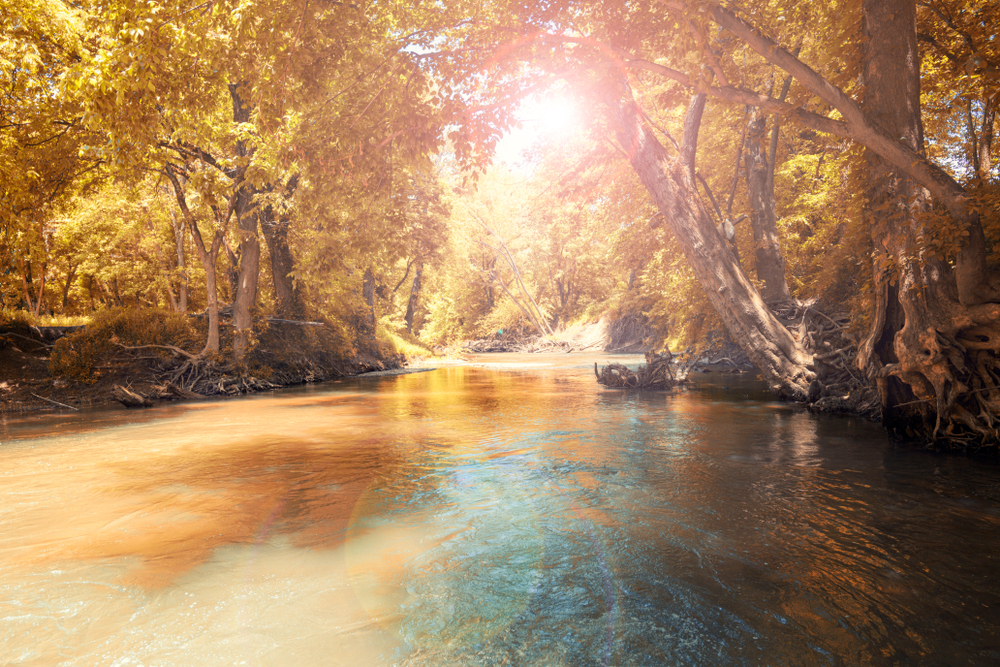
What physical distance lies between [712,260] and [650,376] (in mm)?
4472

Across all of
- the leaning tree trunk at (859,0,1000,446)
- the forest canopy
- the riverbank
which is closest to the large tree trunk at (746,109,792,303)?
the forest canopy

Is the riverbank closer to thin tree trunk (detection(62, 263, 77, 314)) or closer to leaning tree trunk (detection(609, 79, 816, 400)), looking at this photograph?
leaning tree trunk (detection(609, 79, 816, 400))

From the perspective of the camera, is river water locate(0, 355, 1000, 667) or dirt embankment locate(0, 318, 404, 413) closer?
river water locate(0, 355, 1000, 667)

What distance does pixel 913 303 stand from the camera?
21.9 feet

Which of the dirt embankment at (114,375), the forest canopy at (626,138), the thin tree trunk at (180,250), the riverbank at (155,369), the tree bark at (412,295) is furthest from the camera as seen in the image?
the tree bark at (412,295)

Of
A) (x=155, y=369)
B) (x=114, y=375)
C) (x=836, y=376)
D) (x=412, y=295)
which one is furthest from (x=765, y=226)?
(x=412, y=295)

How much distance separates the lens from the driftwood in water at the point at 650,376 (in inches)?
559

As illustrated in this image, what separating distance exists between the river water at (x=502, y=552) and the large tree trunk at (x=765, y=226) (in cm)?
689

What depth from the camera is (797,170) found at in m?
17.0

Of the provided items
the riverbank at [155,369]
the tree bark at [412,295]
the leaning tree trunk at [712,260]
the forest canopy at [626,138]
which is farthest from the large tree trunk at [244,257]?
the tree bark at [412,295]

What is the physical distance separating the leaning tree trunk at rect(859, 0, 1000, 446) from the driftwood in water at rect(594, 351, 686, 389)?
21.4 ft

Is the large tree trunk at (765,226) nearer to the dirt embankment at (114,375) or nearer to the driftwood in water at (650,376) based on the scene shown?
the driftwood in water at (650,376)

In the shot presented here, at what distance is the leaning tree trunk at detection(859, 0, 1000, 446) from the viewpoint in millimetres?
6109

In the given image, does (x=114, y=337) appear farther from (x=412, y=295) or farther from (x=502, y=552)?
(x=412, y=295)
